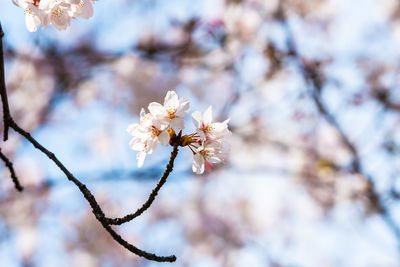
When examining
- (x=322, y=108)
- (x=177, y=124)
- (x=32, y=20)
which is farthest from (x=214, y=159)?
(x=322, y=108)

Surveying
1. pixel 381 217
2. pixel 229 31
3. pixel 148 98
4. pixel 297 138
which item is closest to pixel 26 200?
pixel 148 98

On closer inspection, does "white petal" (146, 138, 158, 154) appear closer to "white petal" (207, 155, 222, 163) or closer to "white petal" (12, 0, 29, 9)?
"white petal" (207, 155, 222, 163)

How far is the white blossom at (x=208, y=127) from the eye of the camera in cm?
151

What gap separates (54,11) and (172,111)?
66 centimetres

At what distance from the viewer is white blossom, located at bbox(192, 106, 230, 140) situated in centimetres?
151

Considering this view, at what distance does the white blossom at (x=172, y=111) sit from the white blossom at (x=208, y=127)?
74 millimetres

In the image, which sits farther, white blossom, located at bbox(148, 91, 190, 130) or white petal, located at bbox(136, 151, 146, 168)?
white petal, located at bbox(136, 151, 146, 168)

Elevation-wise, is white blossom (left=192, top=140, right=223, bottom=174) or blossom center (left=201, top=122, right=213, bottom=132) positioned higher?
blossom center (left=201, top=122, right=213, bottom=132)

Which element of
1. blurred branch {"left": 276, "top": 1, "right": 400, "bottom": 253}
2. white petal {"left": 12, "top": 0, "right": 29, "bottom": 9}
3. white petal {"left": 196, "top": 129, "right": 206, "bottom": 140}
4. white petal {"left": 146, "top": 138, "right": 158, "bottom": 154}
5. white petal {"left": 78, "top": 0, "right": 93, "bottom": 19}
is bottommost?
white petal {"left": 146, "top": 138, "right": 158, "bottom": 154}

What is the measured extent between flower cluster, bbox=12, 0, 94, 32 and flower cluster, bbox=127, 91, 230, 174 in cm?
53

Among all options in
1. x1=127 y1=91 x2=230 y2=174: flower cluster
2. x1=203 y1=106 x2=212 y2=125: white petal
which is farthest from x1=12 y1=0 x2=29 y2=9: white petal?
x1=203 y1=106 x2=212 y2=125: white petal

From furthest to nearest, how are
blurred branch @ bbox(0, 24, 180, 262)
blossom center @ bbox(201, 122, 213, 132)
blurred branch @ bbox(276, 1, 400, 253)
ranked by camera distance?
1. blurred branch @ bbox(276, 1, 400, 253)
2. blossom center @ bbox(201, 122, 213, 132)
3. blurred branch @ bbox(0, 24, 180, 262)

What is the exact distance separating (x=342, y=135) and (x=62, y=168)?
16.6ft

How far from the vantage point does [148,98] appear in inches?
363
